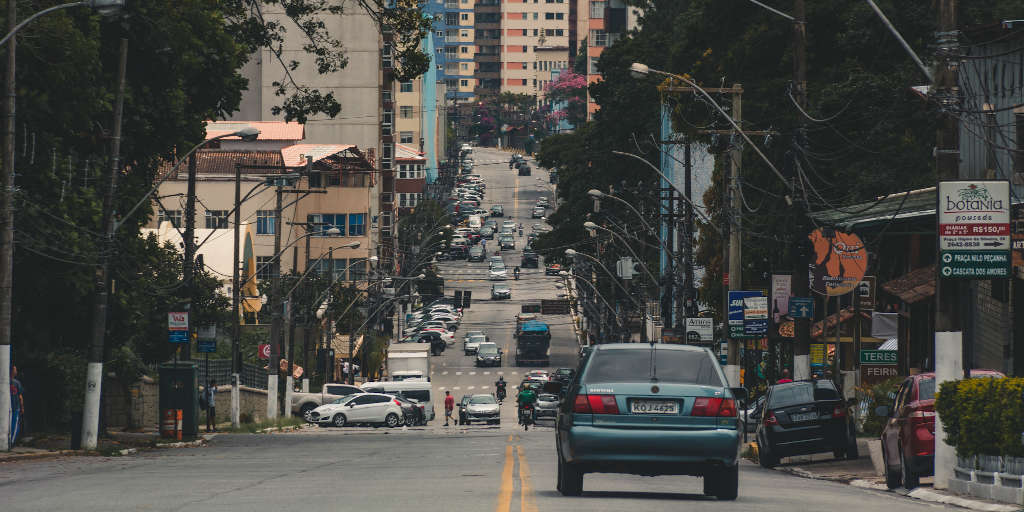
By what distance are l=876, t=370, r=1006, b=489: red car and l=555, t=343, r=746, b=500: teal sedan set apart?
5546mm

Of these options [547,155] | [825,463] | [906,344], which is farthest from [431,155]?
[825,463]

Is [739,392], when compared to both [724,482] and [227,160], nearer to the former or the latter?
[724,482]

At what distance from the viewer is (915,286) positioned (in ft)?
121

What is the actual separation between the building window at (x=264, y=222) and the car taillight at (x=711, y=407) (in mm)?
87276

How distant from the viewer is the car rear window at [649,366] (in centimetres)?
1510

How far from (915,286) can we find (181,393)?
1904cm

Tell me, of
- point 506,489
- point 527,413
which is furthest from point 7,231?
point 527,413

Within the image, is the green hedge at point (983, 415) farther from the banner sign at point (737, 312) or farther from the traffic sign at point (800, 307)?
the banner sign at point (737, 312)

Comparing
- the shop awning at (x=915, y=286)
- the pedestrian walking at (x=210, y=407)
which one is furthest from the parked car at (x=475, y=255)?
the shop awning at (x=915, y=286)

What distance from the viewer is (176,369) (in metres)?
38.2

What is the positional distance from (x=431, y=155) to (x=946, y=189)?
542 feet

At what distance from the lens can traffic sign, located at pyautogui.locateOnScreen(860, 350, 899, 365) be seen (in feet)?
117

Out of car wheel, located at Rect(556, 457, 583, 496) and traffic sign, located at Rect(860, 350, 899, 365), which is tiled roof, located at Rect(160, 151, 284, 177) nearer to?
traffic sign, located at Rect(860, 350, 899, 365)

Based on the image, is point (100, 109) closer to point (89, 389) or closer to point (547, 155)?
point (89, 389)
